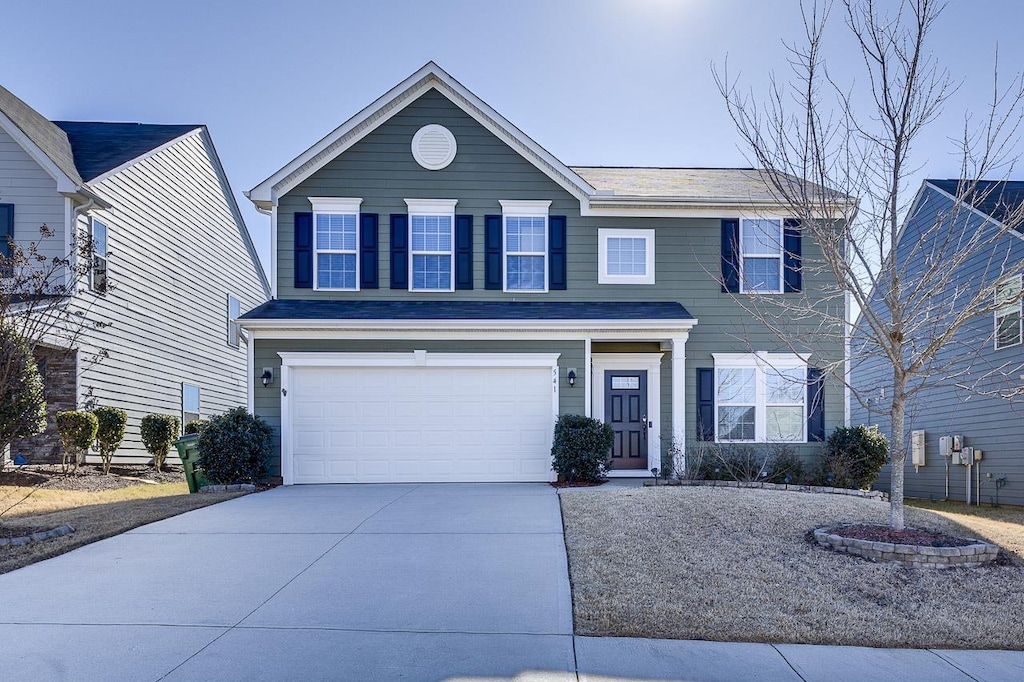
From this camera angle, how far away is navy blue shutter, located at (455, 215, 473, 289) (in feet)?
47.9

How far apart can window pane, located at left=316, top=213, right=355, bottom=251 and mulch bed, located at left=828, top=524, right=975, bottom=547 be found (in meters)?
9.50

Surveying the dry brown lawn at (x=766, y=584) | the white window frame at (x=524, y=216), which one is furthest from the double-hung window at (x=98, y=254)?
the dry brown lawn at (x=766, y=584)

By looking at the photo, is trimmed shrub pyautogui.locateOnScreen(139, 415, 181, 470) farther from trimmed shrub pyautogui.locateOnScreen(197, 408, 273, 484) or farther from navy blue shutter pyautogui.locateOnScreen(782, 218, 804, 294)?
navy blue shutter pyautogui.locateOnScreen(782, 218, 804, 294)

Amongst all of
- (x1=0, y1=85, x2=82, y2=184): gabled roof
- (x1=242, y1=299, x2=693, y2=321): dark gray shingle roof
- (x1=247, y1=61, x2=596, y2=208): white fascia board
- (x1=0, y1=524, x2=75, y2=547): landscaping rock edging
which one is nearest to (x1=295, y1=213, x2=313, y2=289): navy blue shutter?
(x1=242, y1=299, x2=693, y2=321): dark gray shingle roof

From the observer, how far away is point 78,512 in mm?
10914

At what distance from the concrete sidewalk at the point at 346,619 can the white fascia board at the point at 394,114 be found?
7081 mm

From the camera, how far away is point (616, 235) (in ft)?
48.7

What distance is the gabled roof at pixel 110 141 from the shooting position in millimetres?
16906

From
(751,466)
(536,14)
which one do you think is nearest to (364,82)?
(536,14)

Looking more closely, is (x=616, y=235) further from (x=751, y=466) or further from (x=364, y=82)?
(x=364, y=82)

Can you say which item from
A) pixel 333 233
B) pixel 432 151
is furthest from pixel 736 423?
pixel 333 233

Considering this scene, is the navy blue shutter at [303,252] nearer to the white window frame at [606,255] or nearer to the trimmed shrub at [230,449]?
the trimmed shrub at [230,449]

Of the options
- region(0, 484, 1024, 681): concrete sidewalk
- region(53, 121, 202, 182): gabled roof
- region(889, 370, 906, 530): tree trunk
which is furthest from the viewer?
region(53, 121, 202, 182): gabled roof

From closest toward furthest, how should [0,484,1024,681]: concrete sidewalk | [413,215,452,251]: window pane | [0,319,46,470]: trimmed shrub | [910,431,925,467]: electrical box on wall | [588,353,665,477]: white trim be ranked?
[0,484,1024,681]: concrete sidewalk
[0,319,46,470]: trimmed shrub
[588,353,665,477]: white trim
[413,215,452,251]: window pane
[910,431,925,467]: electrical box on wall
